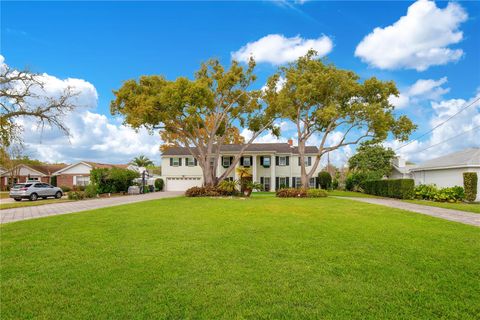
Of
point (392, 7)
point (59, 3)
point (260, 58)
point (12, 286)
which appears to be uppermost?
point (260, 58)

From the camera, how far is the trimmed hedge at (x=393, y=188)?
2162 cm

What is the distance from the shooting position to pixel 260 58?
24.8 meters

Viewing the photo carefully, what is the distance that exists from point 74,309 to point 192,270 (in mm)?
1757

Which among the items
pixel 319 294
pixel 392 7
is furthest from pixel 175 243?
pixel 392 7

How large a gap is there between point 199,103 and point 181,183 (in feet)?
54.4

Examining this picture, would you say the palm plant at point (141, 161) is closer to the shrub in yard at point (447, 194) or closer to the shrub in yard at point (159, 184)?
the shrub in yard at point (159, 184)

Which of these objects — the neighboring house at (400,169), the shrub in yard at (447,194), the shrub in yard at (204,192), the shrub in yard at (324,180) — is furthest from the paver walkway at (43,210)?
the neighboring house at (400,169)

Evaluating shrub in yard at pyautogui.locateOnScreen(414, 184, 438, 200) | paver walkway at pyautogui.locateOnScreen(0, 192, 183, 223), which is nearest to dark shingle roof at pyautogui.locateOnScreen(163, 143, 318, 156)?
shrub in yard at pyautogui.locateOnScreen(414, 184, 438, 200)

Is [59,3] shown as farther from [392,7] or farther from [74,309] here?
[392,7]

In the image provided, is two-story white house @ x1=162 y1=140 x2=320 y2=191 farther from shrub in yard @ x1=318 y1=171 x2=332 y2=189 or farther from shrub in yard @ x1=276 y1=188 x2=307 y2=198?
shrub in yard @ x1=276 y1=188 x2=307 y2=198

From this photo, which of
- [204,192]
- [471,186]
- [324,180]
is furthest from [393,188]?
[204,192]

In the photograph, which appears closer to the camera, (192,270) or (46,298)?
(46,298)

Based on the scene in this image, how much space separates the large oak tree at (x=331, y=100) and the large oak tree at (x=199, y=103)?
2.10m

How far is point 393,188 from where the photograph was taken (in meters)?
23.5
